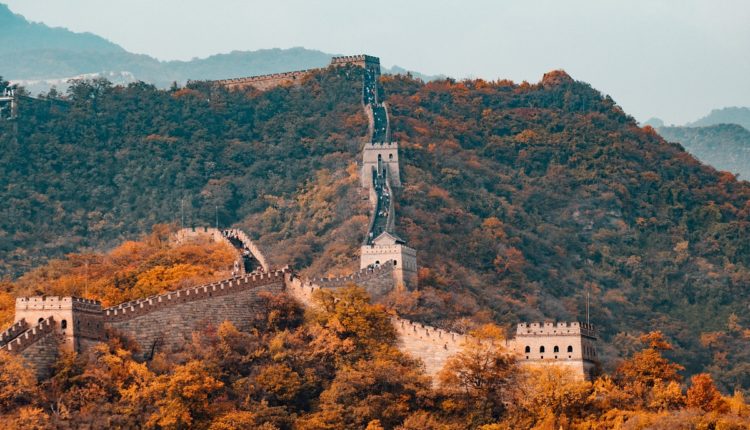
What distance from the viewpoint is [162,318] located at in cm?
8800

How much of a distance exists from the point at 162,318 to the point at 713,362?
50.7m

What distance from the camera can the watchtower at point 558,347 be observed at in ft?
276

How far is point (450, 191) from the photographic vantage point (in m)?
142

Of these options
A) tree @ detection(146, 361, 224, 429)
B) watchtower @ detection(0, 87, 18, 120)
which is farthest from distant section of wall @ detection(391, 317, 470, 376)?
watchtower @ detection(0, 87, 18, 120)

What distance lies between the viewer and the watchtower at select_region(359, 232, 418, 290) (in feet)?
349

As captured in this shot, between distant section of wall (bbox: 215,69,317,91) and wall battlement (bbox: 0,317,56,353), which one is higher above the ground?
distant section of wall (bbox: 215,69,317,91)

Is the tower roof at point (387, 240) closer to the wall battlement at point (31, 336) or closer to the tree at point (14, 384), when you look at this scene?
the wall battlement at point (31, 336)

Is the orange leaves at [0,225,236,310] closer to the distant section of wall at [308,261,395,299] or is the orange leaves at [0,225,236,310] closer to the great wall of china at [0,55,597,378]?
the great wall of china at [0,55,597,378]

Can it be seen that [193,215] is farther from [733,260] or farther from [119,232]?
[733,260]

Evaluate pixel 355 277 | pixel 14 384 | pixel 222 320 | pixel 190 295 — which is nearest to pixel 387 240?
pixel 355 277

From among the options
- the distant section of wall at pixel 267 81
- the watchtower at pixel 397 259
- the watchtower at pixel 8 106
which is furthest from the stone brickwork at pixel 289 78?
the watchtower at pixel 397 259

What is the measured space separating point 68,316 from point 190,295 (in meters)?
8.36

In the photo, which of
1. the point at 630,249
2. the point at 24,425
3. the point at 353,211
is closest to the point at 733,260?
the point at 630,249

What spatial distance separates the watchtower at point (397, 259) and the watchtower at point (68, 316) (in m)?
24.8
